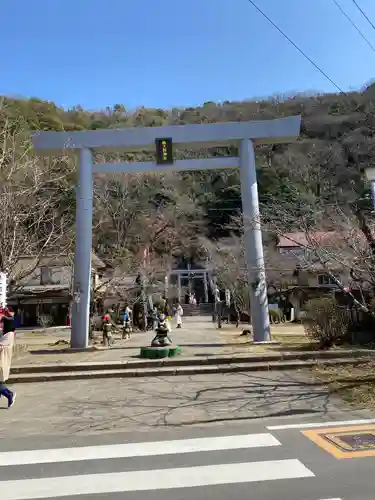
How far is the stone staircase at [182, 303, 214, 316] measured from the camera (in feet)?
154

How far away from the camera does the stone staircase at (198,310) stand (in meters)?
47.1

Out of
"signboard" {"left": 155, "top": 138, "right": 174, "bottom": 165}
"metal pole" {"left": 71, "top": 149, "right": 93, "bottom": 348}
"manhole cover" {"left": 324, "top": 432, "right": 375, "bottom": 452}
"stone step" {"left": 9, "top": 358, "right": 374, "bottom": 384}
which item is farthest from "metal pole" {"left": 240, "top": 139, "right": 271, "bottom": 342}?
"manhole cover" {"left": 324, "top": 432, "right": 375, "bottom": 452}

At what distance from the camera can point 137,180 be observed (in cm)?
3638

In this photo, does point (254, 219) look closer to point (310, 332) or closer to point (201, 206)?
point (310, 332)

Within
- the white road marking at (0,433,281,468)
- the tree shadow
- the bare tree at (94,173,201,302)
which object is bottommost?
the white road marking at (0,433,281,468)

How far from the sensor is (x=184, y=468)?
13.2 ft

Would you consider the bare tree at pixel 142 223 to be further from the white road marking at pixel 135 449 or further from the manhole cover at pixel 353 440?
the manhole cover at pixel 353 440

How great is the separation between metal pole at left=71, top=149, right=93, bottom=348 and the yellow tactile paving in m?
10.1

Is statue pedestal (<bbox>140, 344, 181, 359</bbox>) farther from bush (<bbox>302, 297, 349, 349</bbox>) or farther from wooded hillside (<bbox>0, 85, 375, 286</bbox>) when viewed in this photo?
wooded hillside (<bbox>0, 85, 375, 286</bbox>)

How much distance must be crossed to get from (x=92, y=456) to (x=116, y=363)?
5.35m

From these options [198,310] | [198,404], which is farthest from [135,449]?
[198,310]

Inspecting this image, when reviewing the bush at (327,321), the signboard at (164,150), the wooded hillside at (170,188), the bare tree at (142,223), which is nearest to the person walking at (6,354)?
the wooded hillside at (170,188)

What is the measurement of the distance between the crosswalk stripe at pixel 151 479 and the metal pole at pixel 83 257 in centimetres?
1018

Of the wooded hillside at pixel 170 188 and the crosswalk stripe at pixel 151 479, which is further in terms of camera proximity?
the wooded hillside at pixel 170 188
